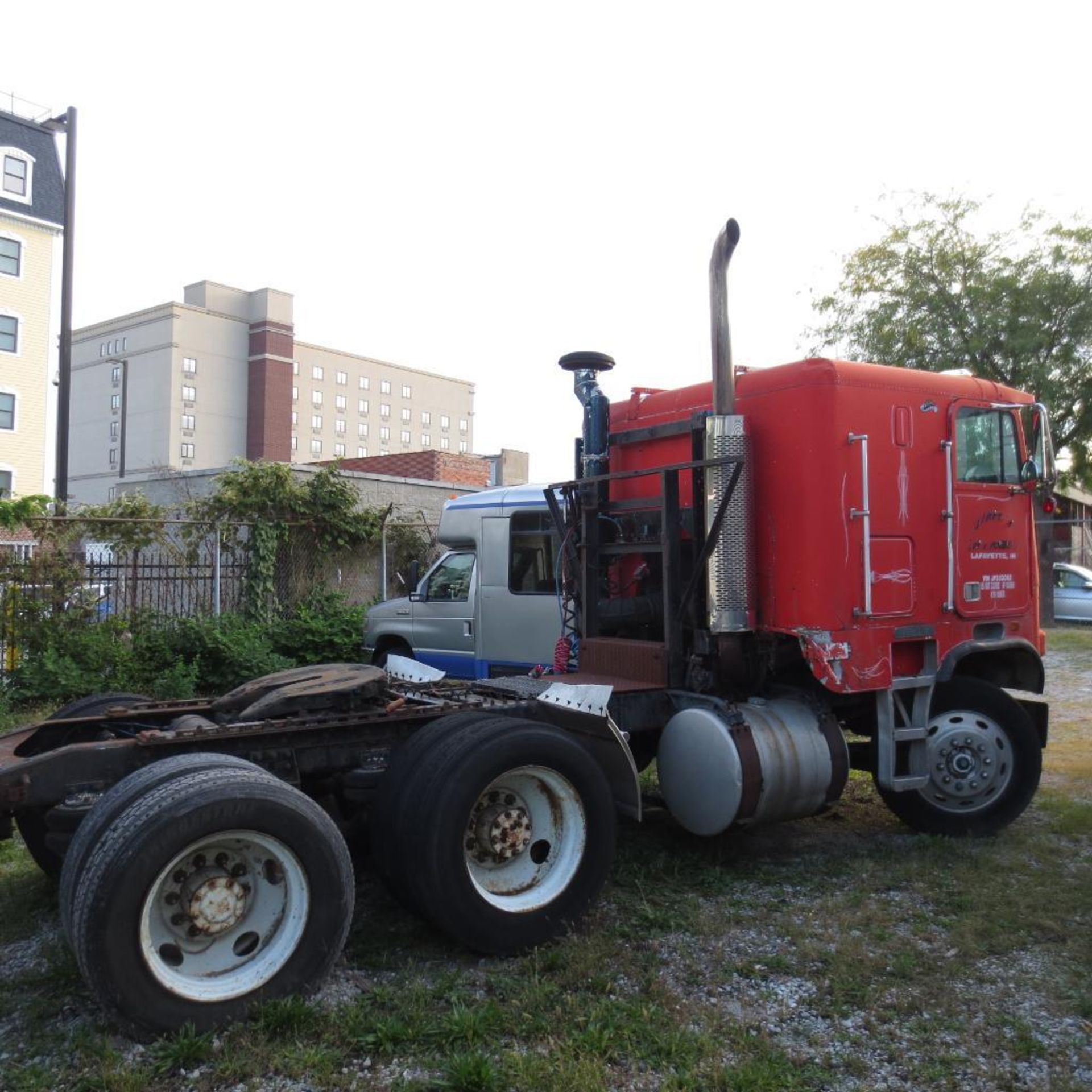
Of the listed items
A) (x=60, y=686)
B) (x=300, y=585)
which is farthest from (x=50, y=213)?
(x=60, y=686)

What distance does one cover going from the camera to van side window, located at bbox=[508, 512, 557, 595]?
428 inches

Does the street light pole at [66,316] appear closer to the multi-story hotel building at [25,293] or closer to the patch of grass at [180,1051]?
the patch of grass at [180,1051]

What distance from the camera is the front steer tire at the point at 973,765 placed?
20.9ft

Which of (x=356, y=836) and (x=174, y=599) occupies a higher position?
(x=174, y=599)

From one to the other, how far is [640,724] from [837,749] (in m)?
1.16

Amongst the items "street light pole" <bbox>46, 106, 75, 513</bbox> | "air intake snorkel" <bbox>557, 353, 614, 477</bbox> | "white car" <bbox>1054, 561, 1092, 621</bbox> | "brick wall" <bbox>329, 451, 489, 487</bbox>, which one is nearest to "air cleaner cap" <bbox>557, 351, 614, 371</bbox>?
"air intake snorkel" <bbox>557, 353, 614, 477</bbox>

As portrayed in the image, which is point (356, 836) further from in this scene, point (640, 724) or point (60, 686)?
point (60, 686)

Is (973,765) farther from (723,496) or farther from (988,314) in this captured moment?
(988,314)

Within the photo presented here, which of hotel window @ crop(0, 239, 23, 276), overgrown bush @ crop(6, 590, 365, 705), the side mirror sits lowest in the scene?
overgrown bush @ crop(6, 590, 365, 705)

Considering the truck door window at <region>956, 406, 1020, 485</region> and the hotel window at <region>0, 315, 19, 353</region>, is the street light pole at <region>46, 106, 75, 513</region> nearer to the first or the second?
the truck door window at <region>956, 406, 1020, 485</region>

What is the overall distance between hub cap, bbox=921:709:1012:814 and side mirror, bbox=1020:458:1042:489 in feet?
5.16

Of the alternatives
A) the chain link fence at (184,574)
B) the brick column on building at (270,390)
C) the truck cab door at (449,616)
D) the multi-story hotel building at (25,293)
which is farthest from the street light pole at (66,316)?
the brick column on building at (270,390)

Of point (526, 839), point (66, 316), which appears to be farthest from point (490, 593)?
point (66, 316)

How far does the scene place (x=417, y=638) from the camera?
474 inches
